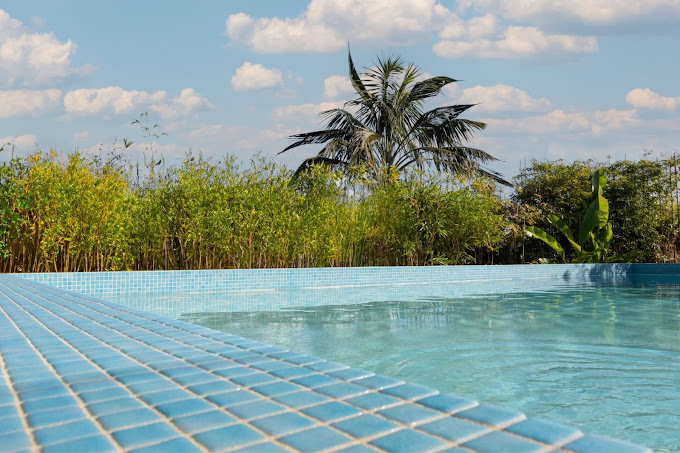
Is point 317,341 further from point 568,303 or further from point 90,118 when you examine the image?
point 90,118

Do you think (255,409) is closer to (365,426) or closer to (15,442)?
(365,426)

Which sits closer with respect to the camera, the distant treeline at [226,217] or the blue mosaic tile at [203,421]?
the blue mosaic tile at [203,421]

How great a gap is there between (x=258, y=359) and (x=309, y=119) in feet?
41.4

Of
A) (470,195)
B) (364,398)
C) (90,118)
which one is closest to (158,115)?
(90,118)

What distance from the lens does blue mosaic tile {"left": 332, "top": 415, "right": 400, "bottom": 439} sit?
110cm

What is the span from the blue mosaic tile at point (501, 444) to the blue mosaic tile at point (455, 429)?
2cm

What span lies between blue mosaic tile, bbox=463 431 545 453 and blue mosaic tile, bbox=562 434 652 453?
6cm

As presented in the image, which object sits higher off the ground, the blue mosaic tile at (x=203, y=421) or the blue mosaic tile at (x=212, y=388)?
the blue mosaic tile at (x=212, y=388)

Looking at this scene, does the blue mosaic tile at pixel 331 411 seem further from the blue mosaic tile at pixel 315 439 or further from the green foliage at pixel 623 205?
the green foliage at pixel 623 205

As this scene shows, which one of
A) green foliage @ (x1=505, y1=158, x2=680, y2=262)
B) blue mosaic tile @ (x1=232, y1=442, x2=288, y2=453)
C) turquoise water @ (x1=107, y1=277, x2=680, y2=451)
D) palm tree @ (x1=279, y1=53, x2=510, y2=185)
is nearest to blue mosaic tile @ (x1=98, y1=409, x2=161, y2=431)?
blue mosaic tile @ (x1=232, y1=442, x2=288, y2=453)

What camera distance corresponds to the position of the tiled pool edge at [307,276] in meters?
6.84

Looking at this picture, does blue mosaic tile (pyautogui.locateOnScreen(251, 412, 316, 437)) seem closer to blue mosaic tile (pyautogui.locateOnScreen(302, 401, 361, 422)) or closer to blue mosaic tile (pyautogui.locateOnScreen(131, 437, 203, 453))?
blue mosaic tile (pyautogui.locateOnScreen(302, 401, 361, 422))

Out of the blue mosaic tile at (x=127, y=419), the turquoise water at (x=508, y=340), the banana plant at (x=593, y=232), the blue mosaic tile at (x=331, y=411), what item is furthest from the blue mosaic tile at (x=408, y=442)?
the banana plant at (x=593, y=232)

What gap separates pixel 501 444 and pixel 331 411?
369 millimetres
